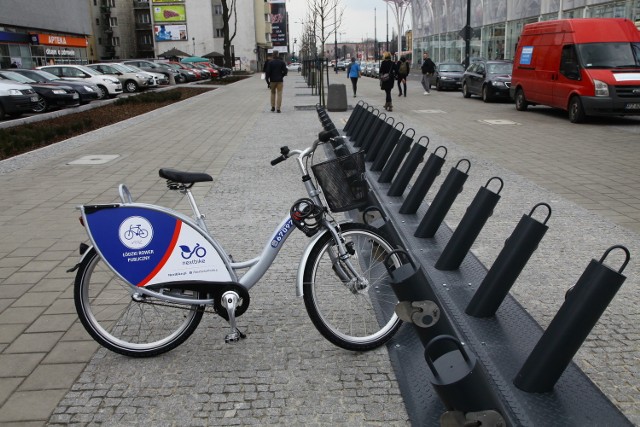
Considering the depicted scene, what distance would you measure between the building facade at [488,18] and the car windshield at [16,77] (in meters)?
21.5

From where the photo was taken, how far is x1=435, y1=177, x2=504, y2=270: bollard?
440cm

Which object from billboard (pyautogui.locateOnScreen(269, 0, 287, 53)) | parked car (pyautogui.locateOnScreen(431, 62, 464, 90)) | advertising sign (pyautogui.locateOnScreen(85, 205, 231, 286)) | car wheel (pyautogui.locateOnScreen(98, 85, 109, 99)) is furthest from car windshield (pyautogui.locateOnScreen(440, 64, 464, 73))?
billboard (pyautogui.locateOnScreen(269, 0, 287, 53))

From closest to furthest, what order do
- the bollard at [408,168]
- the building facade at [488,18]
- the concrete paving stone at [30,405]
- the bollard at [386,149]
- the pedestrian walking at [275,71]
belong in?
the concrete paving stone at [30,405]
the bollard at [408,168]
the bollard at [386,149]
the pedestrian walking at [275,71]
the building facade at [488,18]

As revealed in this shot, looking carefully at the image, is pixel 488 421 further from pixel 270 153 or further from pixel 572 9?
pixel 572 9

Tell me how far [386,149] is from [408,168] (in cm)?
150

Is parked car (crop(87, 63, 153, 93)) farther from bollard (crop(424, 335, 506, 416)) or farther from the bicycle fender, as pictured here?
bollard (crop(424, 335, 506, 416))

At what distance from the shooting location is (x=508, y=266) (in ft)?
11.9

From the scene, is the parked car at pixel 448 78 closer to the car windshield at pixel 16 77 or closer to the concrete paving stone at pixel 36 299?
the car windshield at pixel 16 77

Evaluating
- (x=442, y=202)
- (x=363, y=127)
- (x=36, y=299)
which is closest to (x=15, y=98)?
(x=363, y=127)

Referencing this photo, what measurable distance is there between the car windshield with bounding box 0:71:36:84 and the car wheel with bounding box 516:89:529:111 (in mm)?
17129

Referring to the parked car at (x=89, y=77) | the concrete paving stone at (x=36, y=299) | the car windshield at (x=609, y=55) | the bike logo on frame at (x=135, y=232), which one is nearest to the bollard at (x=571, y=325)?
the bike logo on frame at (x=135, y=232)

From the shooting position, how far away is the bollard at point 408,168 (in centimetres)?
668

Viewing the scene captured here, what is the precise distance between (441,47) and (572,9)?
2938 centimetres

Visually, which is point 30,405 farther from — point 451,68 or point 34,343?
point 451,68
